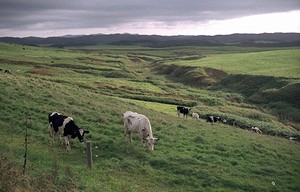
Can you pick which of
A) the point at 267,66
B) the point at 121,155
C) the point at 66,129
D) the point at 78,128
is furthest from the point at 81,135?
the point at 267,66

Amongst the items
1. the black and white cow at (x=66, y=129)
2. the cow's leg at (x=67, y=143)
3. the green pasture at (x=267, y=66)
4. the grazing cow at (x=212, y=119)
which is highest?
the black and white cow at (x=66, y=129)

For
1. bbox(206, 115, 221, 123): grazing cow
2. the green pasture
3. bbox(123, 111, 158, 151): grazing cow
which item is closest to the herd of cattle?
bbox(123, 111, 158, 151): grazing cow

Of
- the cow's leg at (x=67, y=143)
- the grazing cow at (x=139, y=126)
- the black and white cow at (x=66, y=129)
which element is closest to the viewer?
the cow's leg at (x=67, y=143)

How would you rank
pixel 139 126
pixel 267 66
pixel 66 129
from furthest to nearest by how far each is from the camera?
pixel 267 66 → pixel 139 126 → pixel 66 129

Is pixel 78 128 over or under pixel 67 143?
over

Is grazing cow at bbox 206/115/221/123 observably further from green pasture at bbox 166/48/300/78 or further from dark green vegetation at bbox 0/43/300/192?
green pasture at bbox 166/48/300/78

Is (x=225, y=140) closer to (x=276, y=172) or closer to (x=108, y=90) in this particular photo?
(x=276, y=172)

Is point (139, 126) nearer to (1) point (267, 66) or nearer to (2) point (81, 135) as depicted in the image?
(2) point (81, 135)

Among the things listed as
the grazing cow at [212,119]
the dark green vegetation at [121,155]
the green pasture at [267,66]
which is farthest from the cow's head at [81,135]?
the green pasture at [267,66]

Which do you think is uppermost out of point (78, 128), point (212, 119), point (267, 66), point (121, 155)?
point (78, 128)

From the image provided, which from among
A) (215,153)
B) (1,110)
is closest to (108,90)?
(1,110)

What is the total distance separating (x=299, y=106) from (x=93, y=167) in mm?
43869

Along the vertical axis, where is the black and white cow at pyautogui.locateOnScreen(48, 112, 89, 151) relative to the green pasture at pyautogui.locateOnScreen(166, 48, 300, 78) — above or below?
above

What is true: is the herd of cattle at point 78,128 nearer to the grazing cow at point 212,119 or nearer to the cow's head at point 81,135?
the cow's head at point 81,135
